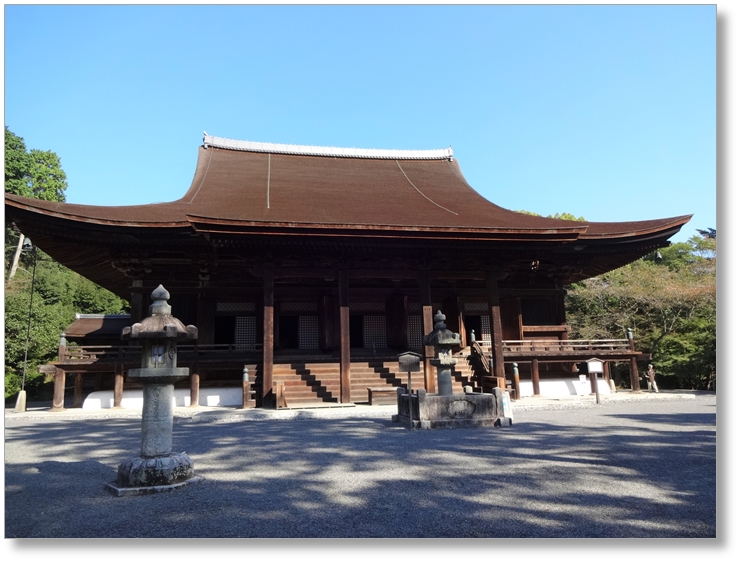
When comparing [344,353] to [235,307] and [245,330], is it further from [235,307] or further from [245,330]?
[235,307]

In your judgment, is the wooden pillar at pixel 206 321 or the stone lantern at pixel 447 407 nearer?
the stone lantern at pixel 447 407

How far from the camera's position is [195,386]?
45.9 ft

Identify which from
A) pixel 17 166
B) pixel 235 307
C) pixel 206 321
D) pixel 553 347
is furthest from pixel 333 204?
pixel 17 166

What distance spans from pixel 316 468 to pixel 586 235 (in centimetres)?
1290

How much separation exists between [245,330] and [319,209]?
504 cm

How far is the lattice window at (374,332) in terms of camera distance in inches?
720

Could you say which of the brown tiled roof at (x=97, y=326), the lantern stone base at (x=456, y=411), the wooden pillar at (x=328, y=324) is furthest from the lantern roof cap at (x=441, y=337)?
the brown tiled roof at (x=97, y=326)

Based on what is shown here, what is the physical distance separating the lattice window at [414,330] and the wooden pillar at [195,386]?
7.47 metres

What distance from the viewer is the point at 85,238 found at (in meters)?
13.1

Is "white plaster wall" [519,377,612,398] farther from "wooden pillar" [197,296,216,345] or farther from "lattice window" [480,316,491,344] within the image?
"wooden pillar" [197,296,216,345]

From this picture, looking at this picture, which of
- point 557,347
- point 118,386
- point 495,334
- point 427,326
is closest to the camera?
point 118,386

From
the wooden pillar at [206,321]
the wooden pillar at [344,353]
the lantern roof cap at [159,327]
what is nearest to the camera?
the lantern roof cap at [159,327]

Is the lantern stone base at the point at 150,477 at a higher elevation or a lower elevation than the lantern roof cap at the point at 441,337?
lower

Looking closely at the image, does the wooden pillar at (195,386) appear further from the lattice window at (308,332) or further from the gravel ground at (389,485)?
the gravel ground at (389,485)
